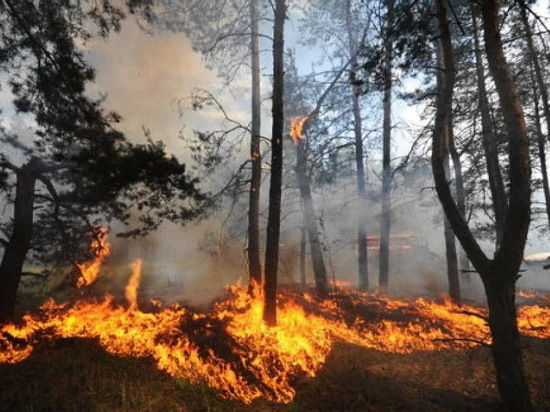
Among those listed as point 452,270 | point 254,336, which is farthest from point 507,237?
point 452,270

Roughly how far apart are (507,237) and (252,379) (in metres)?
5.40

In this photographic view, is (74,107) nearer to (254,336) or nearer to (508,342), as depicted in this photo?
(254,336)

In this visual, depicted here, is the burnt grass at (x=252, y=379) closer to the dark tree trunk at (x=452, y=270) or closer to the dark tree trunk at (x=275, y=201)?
the dark tree trunk at (x=275, y=201)

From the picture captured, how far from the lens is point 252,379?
764 cm

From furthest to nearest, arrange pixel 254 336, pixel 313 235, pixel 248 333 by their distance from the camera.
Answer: pixel 313 235
pixel 248 333
pixel 254 336

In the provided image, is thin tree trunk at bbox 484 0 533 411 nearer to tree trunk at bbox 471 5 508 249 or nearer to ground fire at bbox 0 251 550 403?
ground fire at bbox 0 251 550 403

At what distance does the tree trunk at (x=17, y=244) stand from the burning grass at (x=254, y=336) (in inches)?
28.0

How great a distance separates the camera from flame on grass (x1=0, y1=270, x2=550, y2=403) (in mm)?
7855

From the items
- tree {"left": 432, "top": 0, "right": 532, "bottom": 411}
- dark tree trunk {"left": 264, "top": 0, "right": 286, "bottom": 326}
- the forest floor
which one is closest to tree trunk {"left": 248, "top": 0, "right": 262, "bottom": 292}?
dark tree trunk {"left": 264, "top": 0, "right": 286, "bottom": 326}

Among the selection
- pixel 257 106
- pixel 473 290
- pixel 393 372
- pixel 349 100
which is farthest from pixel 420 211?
pixel 393 372

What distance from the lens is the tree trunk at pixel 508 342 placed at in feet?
19.4

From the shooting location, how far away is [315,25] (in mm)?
19000

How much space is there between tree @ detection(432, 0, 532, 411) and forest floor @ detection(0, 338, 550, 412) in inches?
21.5

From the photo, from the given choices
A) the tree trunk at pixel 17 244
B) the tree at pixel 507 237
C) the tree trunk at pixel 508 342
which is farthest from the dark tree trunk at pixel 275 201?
the tree trunk at pixel 17 244
